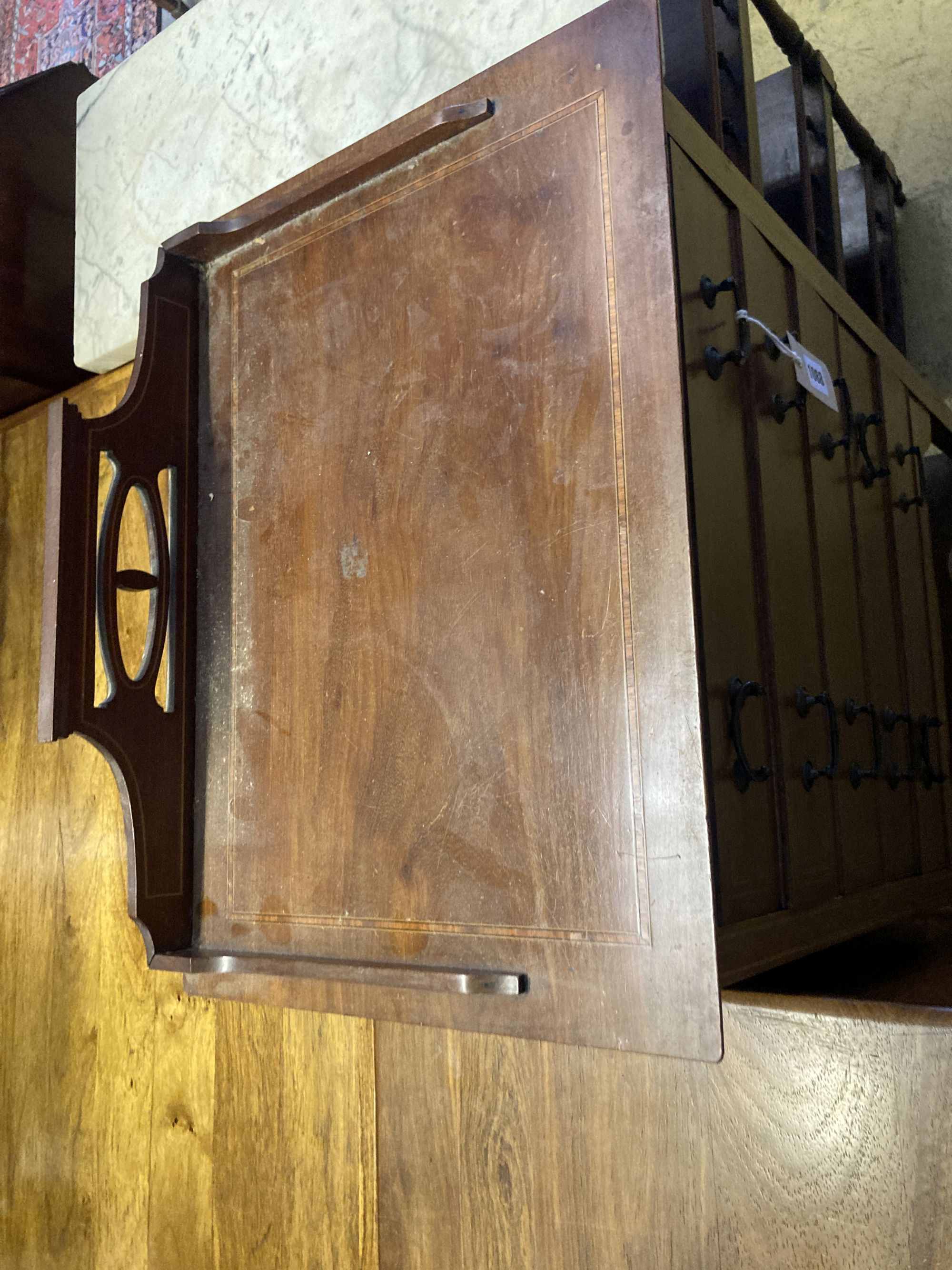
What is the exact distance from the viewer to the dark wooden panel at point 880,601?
1.43m

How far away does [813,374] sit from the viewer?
1.33m

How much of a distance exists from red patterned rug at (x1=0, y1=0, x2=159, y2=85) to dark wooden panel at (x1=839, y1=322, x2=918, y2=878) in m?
1.63

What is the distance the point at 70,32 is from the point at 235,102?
1.07m

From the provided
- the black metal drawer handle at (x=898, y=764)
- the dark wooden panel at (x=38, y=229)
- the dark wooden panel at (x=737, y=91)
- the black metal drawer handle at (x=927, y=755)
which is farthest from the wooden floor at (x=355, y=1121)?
the dark wooden panel at (x=737, y=91)

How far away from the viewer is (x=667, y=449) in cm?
97

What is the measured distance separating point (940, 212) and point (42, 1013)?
2196mm

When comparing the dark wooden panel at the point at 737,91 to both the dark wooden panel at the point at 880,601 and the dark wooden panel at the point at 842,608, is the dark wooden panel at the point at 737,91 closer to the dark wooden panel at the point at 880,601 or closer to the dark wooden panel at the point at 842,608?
the dark wooden panel at the point at 842,608

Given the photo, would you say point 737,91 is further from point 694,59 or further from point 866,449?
point 866,449

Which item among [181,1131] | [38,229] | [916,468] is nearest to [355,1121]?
[181,1131]

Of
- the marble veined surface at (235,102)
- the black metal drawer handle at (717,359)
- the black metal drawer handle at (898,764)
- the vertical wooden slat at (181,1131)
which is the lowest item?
the vertical wooden slat at (181,1131)

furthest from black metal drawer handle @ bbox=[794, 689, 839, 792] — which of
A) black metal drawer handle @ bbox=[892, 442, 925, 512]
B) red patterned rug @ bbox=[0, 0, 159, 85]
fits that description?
red patterned rug @ bbox=[0, 0, 159, 85]

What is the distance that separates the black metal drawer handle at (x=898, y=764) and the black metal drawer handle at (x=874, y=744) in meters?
0.02

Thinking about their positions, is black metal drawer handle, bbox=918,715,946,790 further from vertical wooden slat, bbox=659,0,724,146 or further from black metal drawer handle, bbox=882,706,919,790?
vertical wooden slat, bbox=659,0,724,146

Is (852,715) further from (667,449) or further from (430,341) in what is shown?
(430,341)
